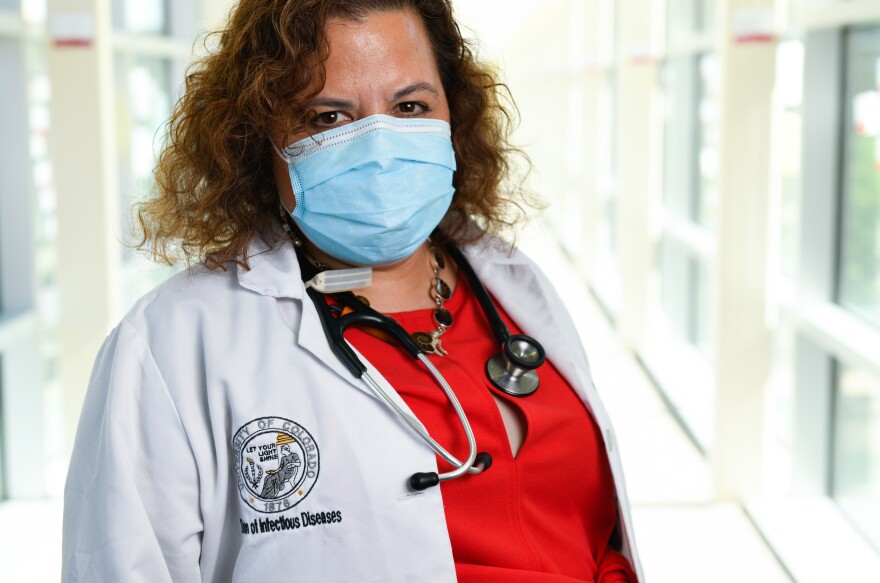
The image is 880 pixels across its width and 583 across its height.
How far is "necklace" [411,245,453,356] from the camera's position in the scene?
1.49 m

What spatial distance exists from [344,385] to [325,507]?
0.55ft

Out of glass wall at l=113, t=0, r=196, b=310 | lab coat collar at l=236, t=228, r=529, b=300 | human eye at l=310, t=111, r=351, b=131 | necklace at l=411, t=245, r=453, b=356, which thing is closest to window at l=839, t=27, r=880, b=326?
necklace at l=411, t=245, r=453, b=356

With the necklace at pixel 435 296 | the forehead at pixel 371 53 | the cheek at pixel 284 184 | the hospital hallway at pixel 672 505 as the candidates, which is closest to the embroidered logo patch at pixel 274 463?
the necklace at pixel 435 296

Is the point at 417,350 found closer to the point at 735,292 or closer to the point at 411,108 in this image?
the point at 411,108

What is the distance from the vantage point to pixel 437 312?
5.17 ft

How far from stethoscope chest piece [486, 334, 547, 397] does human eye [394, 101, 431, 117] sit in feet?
1.29

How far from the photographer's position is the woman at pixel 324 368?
1.27 m

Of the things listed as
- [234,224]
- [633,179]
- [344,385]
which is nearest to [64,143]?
[234,224]

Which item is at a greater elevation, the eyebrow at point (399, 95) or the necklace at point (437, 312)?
the eyebrow at point (399, 95)

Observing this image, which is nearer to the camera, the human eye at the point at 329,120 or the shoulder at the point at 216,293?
the shoulder at the point at 216,293

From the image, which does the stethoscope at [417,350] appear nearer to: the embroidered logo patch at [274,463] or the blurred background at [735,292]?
the embroidered logo patch at [274,463]

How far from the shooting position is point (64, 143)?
10.5 feet

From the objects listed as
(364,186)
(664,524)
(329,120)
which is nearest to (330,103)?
(329,120)

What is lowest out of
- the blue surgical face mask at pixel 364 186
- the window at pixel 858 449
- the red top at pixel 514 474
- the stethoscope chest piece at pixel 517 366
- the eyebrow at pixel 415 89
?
the window at pixel 858 449
